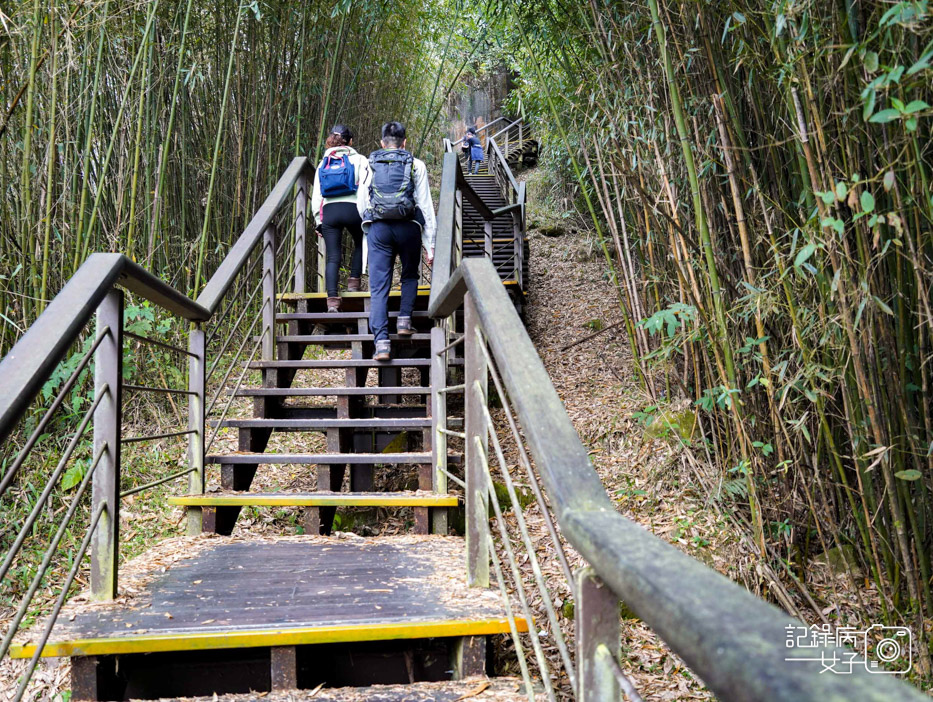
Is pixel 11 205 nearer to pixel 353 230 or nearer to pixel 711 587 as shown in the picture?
pixel 353 230

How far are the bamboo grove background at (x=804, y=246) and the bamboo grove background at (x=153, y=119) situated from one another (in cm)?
241

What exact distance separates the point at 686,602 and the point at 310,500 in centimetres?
224

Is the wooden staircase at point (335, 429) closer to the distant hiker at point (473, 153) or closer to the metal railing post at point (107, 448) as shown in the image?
the metal railing post at point (107, 448)

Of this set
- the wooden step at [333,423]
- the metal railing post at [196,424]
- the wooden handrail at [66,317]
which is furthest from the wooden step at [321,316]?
the metal railing post at [196,424]

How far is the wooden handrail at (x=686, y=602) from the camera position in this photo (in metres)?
0.46

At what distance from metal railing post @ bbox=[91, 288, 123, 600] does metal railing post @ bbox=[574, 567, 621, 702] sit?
1575mm

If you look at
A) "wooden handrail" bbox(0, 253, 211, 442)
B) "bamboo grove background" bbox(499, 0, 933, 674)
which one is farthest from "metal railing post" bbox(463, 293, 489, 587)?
"wooden handrail" bbox(0, 253, 211, 442)

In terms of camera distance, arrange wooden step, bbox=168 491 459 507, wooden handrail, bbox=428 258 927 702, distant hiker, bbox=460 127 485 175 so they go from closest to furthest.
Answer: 1. wooden handrail, bbox=428 258 927 702
2. wooden step, bbox=168 491 459 507
3. distant hiker, bbox=460 127 485 175

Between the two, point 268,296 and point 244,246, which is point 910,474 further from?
point 268,296

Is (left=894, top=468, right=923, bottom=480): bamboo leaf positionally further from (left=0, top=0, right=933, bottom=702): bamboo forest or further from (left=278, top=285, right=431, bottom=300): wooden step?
(left=278, top=285, right=431, bottom=300): wooden step

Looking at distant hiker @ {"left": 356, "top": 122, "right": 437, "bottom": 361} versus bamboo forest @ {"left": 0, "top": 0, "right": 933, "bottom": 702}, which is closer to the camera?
bamboo forest @ {"left": 0, "top": 0, "right": 933, "bottom": 702}

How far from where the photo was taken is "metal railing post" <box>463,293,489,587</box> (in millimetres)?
1898

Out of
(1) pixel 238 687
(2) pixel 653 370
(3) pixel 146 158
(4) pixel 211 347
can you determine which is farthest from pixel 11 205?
(2) pixel 653 370

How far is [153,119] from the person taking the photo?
3961 mm
